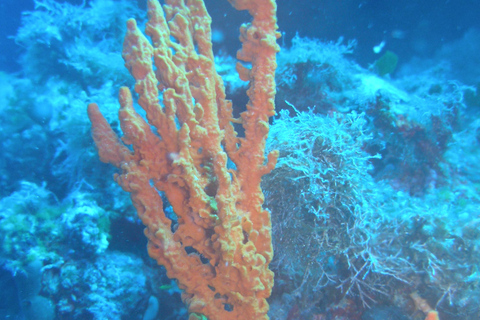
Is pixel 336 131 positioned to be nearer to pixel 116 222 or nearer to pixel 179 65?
pixel 179 65

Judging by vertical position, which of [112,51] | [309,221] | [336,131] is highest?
[112,51]

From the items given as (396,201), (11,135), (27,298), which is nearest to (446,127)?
(396,201)

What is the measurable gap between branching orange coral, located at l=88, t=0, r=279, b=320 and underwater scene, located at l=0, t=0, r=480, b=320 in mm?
15

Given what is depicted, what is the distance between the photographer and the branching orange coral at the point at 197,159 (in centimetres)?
198

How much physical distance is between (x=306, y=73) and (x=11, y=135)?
681 cm

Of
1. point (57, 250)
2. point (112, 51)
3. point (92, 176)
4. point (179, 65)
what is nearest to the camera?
point (179, 65)

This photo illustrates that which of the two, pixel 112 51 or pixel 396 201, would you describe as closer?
pixel 396 201

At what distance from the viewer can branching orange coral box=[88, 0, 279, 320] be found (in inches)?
77.9

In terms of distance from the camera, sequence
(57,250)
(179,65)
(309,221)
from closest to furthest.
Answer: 1. (179,65)
2. (309,221)
3. (57,250)

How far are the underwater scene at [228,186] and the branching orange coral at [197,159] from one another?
2cm

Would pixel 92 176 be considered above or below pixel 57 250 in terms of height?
above

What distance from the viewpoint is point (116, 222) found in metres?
3.75

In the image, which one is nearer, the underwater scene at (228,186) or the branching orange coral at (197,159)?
the branching orange coral at (197,159)

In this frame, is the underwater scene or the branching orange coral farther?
the underwater scene
